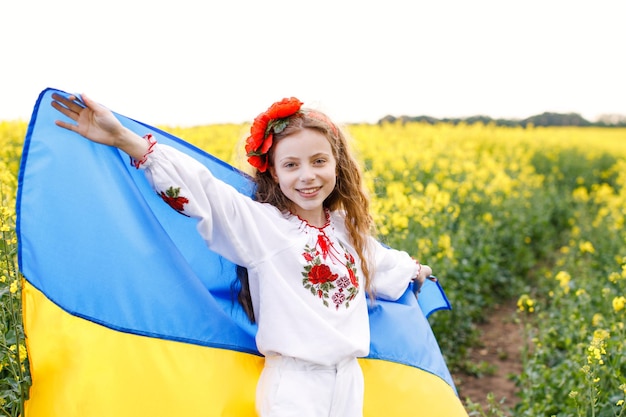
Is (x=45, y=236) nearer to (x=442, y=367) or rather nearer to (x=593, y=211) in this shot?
(x=442, y=367)

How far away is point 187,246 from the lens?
2391 mm

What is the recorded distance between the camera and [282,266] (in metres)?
2.18

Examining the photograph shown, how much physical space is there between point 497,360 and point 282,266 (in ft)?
10.4

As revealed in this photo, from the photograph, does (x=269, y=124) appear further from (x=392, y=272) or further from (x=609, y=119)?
(x=609, y=119)

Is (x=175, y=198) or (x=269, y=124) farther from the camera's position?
(x=269, y=124)

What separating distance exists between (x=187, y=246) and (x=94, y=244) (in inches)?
15.8

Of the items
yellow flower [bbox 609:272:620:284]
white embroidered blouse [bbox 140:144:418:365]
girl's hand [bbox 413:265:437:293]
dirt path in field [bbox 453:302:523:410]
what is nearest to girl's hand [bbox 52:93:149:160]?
white embroidered blouse [bbox 140:144:418:365]

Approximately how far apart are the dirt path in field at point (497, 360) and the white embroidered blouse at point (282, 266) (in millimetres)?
2039

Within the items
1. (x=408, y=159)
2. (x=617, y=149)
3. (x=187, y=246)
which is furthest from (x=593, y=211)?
(x=187, y=246)

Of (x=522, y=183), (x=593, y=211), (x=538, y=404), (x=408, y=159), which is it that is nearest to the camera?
(x=538, y=404)

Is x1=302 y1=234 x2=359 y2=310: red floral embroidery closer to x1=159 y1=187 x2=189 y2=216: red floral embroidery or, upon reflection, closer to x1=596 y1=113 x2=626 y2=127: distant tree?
x1=159 y1=187 x2=189 y2=216: red floral embroidery

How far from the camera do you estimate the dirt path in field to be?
432 centimetres

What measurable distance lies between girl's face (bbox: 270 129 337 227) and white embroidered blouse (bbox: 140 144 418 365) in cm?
8

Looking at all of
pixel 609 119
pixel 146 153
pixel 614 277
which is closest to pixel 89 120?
pixel 146 153
